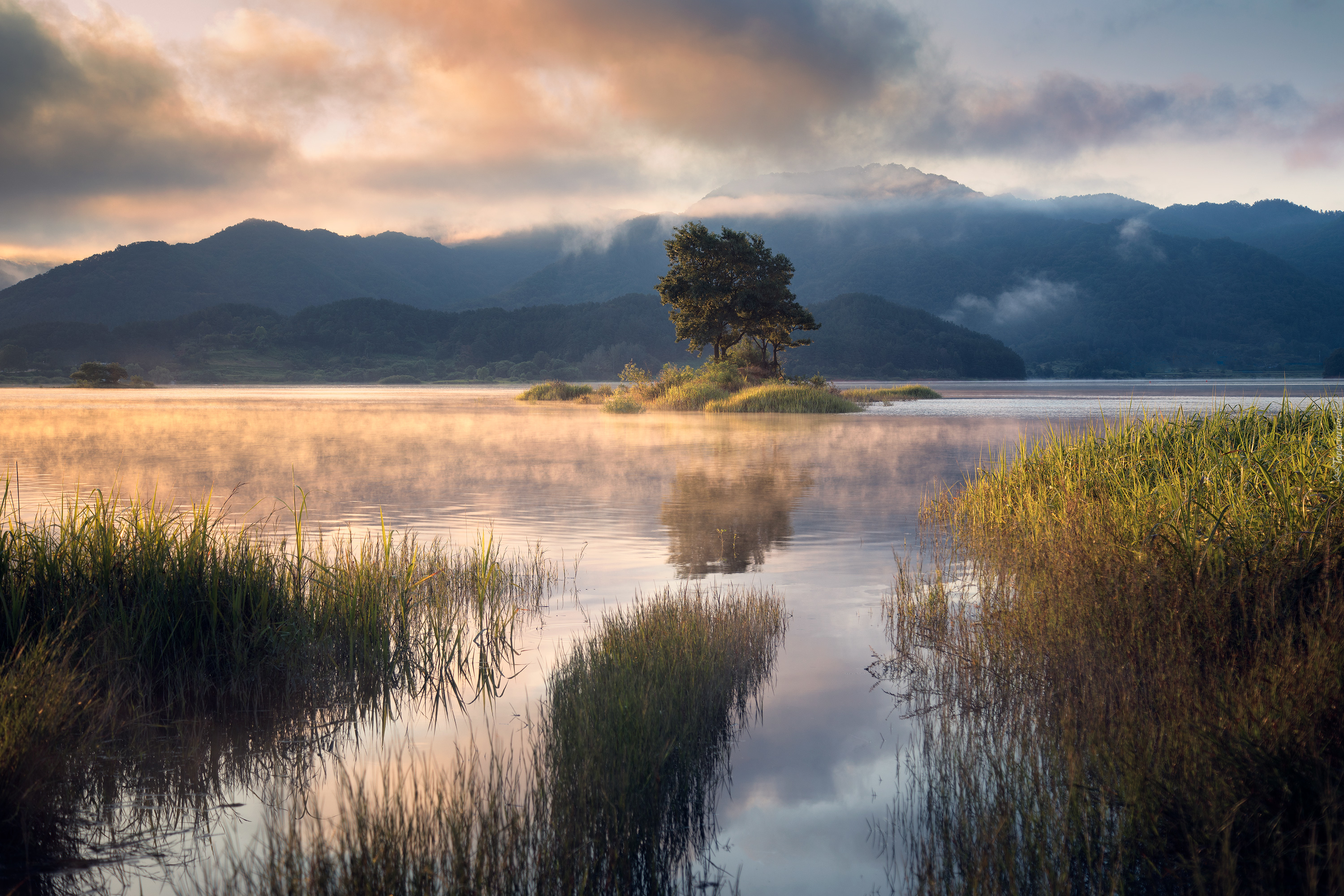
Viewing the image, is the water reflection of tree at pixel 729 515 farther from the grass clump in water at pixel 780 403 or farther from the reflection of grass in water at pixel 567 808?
the grass clump in water at pixel 780 403

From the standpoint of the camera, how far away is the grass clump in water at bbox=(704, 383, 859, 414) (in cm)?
5144

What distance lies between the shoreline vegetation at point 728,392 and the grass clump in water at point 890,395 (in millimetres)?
309

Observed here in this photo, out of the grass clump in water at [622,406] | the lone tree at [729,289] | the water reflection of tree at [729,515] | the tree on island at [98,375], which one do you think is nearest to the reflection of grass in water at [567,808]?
the water reflection of tree at [729,515]

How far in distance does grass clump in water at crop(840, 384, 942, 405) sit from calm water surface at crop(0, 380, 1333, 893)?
1894cm

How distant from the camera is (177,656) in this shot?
18.9ft

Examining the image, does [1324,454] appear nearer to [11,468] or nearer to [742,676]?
[742,676]

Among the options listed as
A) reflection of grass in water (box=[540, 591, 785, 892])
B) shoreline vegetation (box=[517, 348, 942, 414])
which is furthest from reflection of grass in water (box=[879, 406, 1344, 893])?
shoreline vegetation (box=[517, 348, 942, 414])

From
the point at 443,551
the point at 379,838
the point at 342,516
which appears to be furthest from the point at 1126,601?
the point at 342,516

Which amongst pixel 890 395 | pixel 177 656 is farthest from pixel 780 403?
pixel 177 656

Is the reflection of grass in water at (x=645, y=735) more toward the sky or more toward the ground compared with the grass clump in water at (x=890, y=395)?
more toward the ground

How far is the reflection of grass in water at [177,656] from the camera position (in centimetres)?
421

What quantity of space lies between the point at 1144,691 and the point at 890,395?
75.9 metres

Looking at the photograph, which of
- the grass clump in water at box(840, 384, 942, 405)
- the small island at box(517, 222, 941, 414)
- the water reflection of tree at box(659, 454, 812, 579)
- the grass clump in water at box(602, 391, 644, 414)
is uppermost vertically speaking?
the small island at box(517, 222, 941, 414)

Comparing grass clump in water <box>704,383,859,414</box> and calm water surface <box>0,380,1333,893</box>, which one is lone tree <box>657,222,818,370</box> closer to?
grass clump in water <box>704,383,859,414</box>
